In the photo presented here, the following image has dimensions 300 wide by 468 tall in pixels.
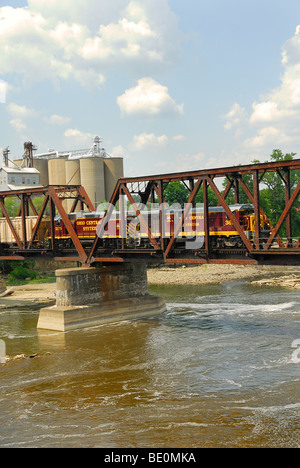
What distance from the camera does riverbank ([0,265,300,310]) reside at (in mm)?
51906

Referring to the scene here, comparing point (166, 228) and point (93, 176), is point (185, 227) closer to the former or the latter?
point (166, 228)

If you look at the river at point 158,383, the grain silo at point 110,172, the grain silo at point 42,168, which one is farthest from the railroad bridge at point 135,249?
the grain silo at point 42,168

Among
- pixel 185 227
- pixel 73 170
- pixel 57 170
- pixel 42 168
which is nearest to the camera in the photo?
pixel 185 227

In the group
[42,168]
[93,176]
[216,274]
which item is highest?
[42,168]

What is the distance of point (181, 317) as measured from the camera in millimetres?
39406

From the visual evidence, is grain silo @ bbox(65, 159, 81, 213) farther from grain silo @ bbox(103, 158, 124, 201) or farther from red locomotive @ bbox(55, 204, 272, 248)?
red locomotive @ bbox(55, 204, 272, 248)

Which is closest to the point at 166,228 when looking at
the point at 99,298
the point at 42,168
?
the point at 99,298

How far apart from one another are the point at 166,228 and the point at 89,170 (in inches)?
2941

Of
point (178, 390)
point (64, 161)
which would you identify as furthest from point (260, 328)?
point (64, 161)

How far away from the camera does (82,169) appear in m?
114

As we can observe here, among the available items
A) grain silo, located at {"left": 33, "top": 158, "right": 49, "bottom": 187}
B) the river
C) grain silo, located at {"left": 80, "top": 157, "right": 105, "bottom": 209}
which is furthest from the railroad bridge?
grain silo, located at {"left": 33, "top": 158, "right": 49, "bottom": 187}

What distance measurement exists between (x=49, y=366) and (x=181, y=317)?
13716 millimetres

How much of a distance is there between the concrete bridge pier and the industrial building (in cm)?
6829
